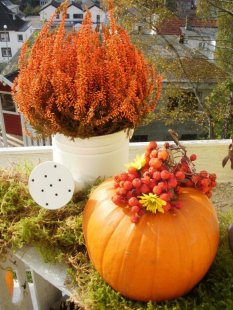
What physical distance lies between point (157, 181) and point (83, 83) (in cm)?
35

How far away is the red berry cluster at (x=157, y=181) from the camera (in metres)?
0.82

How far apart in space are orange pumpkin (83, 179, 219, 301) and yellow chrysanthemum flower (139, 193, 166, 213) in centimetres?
3

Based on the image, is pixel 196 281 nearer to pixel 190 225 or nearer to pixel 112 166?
pixel 190 225

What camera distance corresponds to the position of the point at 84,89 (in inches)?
39.1

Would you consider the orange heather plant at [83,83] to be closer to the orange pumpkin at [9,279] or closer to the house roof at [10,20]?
the orange pumpkin at [9,279]

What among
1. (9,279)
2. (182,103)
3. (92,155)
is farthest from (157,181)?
(182,103)

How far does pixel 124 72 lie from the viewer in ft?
3.38

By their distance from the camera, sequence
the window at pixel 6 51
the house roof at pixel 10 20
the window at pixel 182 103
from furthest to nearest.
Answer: the window at pixel 6 51 → the house roof at pixel 10 20 → the window at pixel 182 103

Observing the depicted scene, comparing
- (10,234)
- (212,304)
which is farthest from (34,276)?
(212,304)

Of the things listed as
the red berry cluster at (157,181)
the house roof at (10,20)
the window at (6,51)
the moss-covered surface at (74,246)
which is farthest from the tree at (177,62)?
the window at (6,51)

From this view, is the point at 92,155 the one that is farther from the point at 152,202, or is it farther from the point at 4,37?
the point at 4,37

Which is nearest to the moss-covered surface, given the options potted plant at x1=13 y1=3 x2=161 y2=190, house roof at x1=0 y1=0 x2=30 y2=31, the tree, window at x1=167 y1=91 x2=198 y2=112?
potted plant at x1=13 y1=3 x2=161 y2=190

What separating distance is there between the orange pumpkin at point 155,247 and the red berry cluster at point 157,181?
3cm

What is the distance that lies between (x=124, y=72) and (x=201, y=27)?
9506 millimetres
